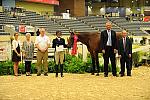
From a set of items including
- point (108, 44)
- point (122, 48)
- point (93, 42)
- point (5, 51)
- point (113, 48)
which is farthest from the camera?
point (5, 51)

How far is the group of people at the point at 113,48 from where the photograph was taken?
14.6 meters

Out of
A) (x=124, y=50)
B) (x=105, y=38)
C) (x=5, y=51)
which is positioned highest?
(x=105, y=38)

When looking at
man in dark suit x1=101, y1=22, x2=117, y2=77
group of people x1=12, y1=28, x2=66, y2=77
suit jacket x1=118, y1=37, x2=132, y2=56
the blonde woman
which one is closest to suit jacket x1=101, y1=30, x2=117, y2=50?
man in dark suit x1=101, y1=22, x2=117, y2=77

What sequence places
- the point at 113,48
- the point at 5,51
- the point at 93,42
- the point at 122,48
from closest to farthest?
the point at 113,48
the point at 122,48
the point at 93,42
the point at 5,51

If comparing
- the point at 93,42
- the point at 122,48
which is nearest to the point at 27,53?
the point at 93,42

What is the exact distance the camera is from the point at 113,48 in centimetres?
1477

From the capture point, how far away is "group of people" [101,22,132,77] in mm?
14609

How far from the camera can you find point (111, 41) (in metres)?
14.6

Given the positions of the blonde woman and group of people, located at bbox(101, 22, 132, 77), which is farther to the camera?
the blonde woman

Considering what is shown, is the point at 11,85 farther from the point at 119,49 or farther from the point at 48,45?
the point at 119,49

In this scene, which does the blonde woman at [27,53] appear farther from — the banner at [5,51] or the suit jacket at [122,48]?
the suit jacket at [122,48]

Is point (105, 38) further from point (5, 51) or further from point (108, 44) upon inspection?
point (5, 51)

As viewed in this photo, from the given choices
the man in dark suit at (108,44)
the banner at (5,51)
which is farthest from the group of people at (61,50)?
the banner at (5,51)

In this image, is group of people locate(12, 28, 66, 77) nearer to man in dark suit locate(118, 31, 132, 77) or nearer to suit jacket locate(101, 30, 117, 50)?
suit jacket locate(101, 30, 117, 50)
